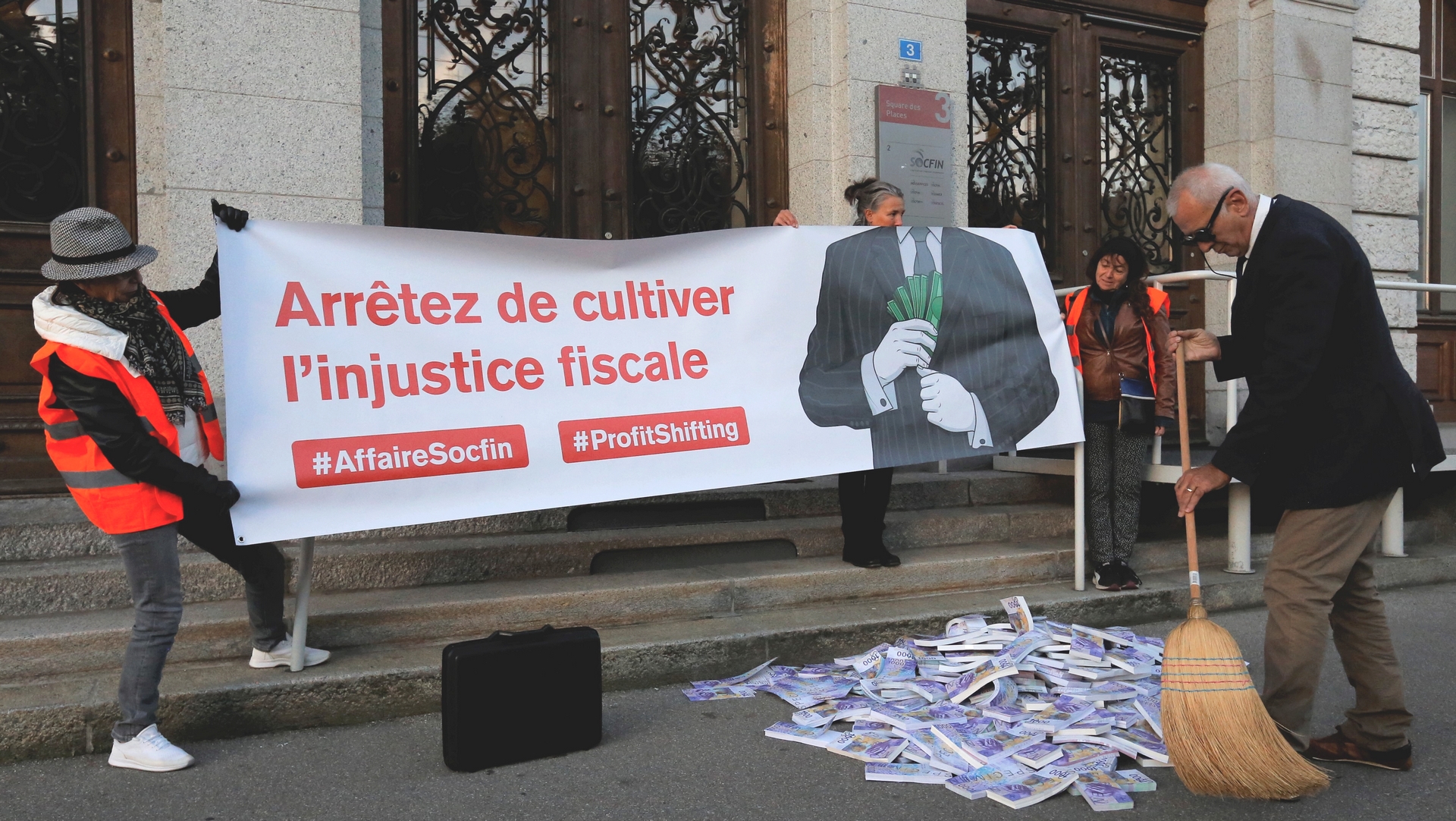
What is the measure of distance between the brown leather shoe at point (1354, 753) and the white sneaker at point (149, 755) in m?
3.93

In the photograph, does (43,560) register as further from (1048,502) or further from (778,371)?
(1048,502)

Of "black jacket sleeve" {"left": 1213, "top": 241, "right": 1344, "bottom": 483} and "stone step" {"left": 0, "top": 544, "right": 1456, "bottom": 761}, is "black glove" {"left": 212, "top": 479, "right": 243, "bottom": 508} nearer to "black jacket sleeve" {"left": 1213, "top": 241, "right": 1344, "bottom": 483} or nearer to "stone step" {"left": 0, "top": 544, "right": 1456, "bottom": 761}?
"stone step" {"left": 0, "top": 544, "right": 1456, "bottom": 761}

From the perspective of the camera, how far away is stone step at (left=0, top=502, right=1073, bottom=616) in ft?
15.4

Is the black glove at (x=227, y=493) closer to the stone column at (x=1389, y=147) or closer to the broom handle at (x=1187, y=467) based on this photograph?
the broom handle at (x=1187, y=467)

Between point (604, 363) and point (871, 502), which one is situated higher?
point (604, 363)

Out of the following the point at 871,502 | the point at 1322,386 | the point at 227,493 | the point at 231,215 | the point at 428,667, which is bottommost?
the point at 428,667

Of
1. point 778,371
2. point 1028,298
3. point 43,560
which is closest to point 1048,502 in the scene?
point 1028,298

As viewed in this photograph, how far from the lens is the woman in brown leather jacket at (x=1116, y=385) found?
19.4 feet

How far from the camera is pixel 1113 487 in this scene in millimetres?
6055

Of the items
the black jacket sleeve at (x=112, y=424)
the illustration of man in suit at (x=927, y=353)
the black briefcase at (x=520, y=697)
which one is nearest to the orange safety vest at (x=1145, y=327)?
the illustration of man in suit at (x=927, y=353)

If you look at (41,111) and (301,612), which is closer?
(301,612)

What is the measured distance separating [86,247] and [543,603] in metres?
2.37

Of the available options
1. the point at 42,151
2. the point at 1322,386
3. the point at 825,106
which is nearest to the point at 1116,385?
the point at 1322,386

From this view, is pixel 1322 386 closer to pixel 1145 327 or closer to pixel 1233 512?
pixel 1145 327
